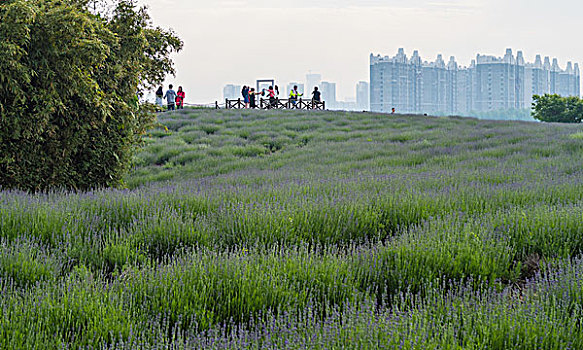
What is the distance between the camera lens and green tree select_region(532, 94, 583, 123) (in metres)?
31.1

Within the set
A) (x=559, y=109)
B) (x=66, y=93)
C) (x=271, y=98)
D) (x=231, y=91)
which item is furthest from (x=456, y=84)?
(x=66, y=93)

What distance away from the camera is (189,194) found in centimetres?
598

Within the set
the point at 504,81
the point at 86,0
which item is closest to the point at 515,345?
the point at 86,0

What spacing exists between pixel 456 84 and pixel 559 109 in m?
169

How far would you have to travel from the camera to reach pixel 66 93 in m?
7.26

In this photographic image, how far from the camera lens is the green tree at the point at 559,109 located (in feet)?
102

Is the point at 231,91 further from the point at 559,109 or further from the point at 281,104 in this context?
the point at 559,109

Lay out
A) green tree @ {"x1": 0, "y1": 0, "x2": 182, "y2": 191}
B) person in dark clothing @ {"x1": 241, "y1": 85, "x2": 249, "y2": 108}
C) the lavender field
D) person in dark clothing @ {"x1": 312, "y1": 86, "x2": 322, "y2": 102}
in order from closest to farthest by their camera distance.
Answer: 1. the lavender field
2. green tree @ {"x1": 0, "y1": 0, "x2": 182, "y2": 191}
3. person in dark clothing @ {"x1": 241, "y1": 85, "x2": 249, "y2": 108}
4. person in dark clothing @ {"x1": 312, "y1": 86, "x2": 322, "y2": 102}

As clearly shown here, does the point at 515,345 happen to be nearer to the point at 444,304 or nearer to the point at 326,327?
the point at 444,304

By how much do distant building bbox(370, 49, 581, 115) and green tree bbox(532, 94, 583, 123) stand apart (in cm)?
13938

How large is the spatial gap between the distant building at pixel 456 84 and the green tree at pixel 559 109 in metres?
139

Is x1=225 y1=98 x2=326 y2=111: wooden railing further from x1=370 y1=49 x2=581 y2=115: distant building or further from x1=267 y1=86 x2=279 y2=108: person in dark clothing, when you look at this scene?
x1=370 y1=49 x2=581 y2=115: distant building

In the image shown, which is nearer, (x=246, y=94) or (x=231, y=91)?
(x=246, y=94)

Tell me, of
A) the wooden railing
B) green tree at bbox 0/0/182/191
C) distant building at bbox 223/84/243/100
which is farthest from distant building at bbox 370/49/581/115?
green tree at bbox 0/0/182/191
